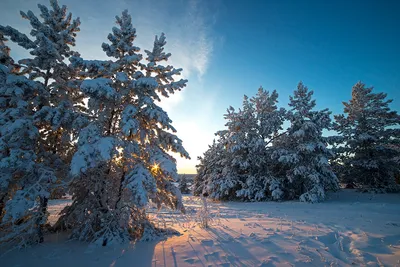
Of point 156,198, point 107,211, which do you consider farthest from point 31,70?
point 156,198

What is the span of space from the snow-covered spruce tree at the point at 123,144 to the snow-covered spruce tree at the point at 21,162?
974 mm

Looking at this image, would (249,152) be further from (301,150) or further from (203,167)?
(203,167)

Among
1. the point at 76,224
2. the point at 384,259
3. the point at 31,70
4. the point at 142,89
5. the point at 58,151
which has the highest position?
the point at 31,70

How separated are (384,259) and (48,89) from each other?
10650 mm

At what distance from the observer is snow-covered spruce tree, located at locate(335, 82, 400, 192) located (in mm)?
18281

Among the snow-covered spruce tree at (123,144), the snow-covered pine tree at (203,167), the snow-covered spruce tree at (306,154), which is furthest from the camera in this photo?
the snow-covered pine tree at (203,167)

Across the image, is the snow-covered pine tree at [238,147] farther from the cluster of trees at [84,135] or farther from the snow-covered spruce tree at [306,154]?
the cluster of trees at [84,135]

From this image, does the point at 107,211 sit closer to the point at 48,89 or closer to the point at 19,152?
the point at 19,152

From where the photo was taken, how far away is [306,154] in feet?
56.5

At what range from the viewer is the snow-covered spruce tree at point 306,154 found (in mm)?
15978

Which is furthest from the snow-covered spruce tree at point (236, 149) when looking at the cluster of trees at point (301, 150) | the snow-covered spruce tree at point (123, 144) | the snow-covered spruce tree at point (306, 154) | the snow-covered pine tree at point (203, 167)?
the snow-covered spruce tree at point (123, 144)

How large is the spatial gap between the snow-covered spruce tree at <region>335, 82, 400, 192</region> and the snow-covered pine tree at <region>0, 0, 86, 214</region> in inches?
871

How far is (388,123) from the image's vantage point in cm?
1939

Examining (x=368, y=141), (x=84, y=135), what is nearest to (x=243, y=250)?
(x=84, y=135)
